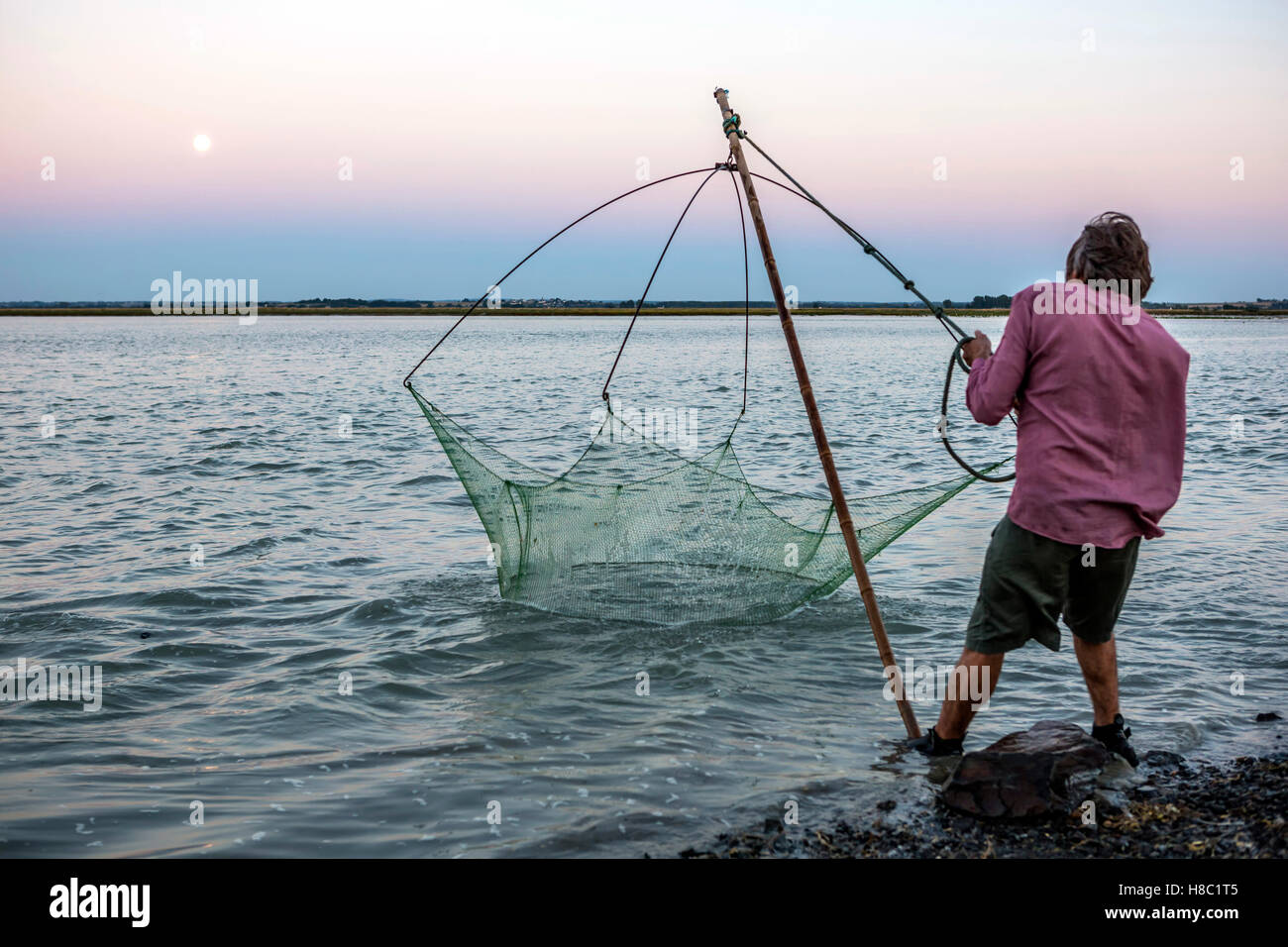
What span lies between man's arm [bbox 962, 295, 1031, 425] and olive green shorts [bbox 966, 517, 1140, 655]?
1.32ft

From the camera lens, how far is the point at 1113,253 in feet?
11.8

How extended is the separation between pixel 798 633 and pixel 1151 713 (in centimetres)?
207

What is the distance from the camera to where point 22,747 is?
15.5 ft

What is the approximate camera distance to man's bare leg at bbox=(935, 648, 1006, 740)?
3.81 meters

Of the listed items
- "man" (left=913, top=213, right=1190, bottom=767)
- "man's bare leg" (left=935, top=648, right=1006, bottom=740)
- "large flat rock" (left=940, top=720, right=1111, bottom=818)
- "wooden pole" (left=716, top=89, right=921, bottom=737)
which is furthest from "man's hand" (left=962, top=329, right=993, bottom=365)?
"large flat rock" (left=940, top=720, right=1111, bottom=818)

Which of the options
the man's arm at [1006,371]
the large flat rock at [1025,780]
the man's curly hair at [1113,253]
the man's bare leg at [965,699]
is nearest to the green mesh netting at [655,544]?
the man's bare leg at [965,699]

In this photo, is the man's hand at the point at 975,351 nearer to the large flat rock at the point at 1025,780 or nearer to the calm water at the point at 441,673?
the large flat rock at the point at 1025,780

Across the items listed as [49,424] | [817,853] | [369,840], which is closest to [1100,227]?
[817,853]

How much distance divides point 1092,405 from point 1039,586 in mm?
659

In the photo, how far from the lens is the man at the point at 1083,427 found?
11.6ft

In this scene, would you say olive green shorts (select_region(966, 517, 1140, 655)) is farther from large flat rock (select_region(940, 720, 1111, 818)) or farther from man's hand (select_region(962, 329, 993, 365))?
man's hand (select_region(962, 329, 993, 365))

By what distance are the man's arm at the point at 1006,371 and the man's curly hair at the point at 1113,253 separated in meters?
0.27

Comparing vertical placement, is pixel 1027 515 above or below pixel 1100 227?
below
